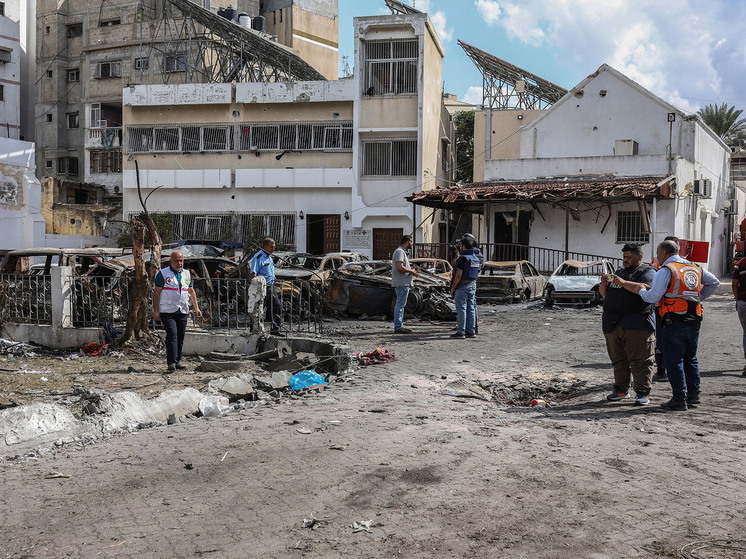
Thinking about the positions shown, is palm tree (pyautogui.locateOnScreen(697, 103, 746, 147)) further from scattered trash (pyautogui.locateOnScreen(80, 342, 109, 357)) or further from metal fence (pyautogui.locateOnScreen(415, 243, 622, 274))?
scattered trash (pyautogui.locateOnScreen(80, 342, 109, 357))

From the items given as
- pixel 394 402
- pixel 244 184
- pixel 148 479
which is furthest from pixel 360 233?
pixel 148 479

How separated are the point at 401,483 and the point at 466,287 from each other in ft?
25.9

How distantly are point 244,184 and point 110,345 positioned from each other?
22681 millimetres

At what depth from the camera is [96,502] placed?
455 centimetres

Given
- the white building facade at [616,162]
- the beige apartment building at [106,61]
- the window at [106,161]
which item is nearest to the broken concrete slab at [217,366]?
the white building facade at [616,162]

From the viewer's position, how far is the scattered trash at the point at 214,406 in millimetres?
7207

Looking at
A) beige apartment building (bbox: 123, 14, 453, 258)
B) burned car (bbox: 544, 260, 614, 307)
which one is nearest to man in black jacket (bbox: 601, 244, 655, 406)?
burned car (bbox: 544, 260, 614, 307)

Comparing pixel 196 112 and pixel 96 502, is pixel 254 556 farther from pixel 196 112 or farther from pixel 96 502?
pixel 196 112

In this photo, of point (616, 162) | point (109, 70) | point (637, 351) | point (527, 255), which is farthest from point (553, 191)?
point (109, 70)

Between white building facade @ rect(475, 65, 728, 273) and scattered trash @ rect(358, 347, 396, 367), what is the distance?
15.5 metres

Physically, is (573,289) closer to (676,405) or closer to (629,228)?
(629,228)

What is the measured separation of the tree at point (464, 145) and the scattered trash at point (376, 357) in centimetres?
3550

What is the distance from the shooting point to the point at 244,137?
33438 mm

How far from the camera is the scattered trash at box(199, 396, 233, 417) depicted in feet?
23.6
